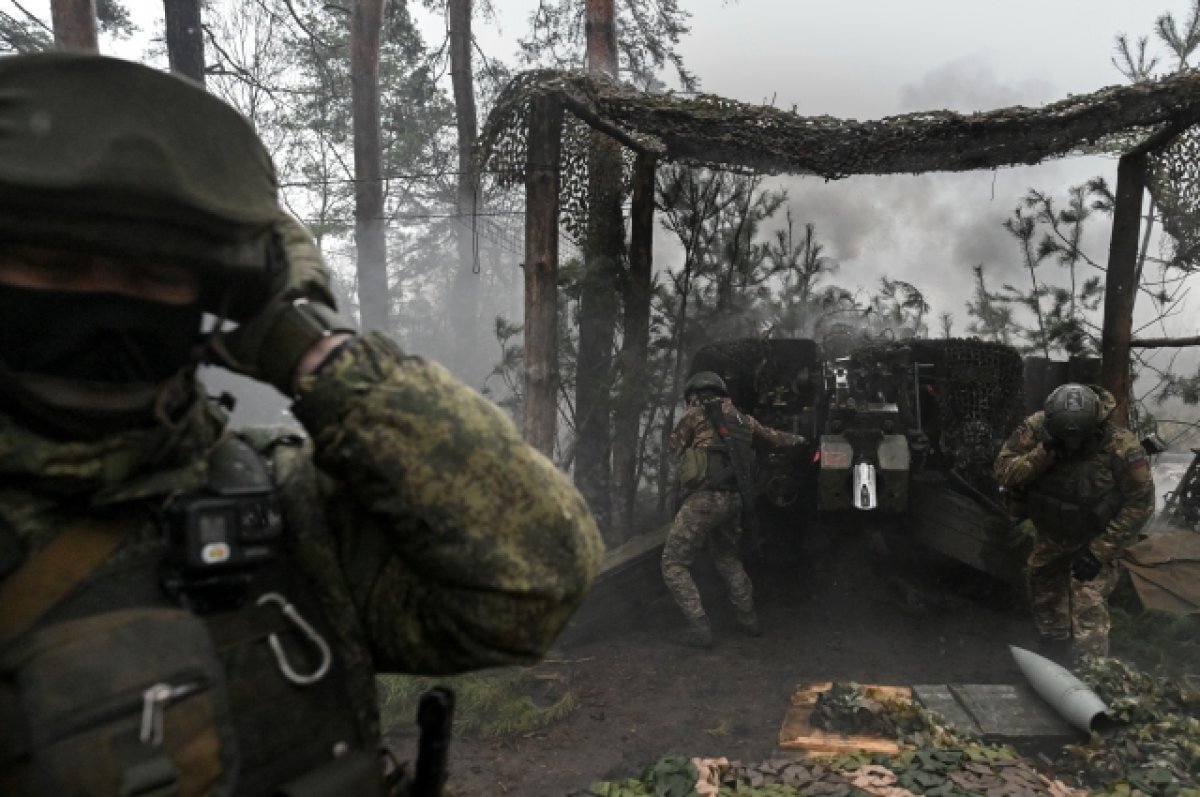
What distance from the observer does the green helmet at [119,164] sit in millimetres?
1133

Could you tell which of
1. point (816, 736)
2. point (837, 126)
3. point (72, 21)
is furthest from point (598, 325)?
point (72, 21)

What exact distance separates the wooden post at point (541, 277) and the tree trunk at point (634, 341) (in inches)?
55.1

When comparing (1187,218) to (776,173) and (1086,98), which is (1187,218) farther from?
(776,173)

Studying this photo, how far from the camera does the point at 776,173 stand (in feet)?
26.8

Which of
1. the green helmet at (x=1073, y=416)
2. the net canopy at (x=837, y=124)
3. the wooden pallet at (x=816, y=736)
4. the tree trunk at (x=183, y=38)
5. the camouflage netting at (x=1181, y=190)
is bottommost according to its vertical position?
the wooden pallet at (x=816, y=736)

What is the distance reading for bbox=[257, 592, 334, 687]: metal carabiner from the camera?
4.29ft

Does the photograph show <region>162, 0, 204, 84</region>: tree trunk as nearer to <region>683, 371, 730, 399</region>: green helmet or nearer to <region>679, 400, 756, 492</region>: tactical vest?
<region>683, 371, 730, 399</region>: green helmet

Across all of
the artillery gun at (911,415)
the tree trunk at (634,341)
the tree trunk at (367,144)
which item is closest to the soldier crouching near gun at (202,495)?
the artillery gun at (911,415)

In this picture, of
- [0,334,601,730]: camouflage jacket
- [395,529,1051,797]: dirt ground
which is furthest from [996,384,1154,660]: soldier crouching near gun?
[0,334,601,730]: camouflage jacket

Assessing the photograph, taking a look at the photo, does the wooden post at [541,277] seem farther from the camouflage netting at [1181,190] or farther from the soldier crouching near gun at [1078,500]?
the camouflage netting at [1181,190]

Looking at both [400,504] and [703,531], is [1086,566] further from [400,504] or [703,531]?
[400,504]

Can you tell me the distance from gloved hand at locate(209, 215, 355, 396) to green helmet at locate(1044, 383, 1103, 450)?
236 inches

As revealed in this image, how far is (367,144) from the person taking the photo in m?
12.9

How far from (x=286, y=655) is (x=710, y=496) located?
623cm
